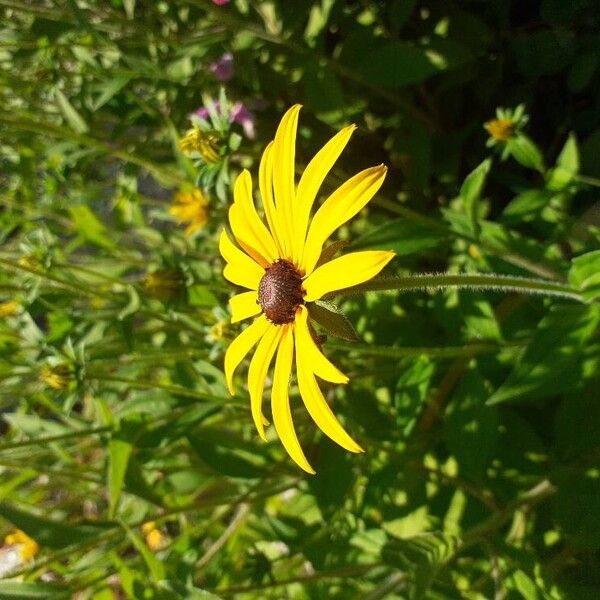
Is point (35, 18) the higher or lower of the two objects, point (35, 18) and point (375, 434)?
the higher

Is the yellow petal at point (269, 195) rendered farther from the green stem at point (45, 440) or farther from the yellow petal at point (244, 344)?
the green stem at point (45, 440)

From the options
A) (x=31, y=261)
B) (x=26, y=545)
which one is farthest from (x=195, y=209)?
(x=26, y=545)

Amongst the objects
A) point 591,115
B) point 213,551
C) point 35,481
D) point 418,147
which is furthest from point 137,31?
point 35,481

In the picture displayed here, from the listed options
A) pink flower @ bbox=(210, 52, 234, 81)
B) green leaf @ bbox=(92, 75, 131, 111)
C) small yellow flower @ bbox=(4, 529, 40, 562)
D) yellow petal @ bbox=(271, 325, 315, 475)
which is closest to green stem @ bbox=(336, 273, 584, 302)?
yellow petal @ bbox=(271, 325, 315, 475)

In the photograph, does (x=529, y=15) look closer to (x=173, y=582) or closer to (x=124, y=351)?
(x=124, y=351)

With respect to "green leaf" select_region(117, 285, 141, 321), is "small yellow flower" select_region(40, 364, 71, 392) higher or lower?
lower

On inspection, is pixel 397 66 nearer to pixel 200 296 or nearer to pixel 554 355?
pixel 200 296

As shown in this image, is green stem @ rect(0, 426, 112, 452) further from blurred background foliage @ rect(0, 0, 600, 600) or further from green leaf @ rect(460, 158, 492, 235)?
green leaf @ rect(460, 158, 492, 235)
